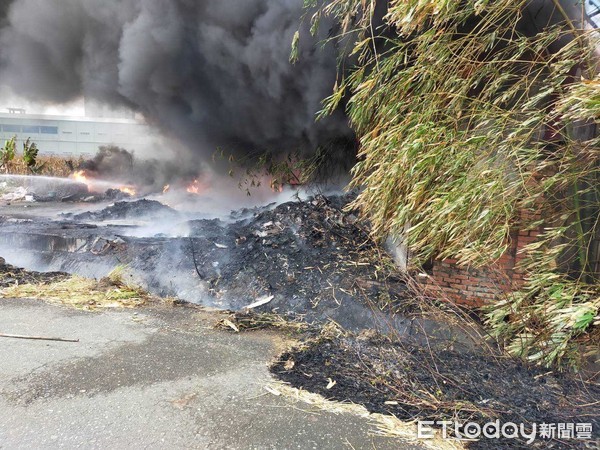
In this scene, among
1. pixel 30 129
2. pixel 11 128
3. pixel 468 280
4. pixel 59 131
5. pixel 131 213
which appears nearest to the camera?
pixel 468 280

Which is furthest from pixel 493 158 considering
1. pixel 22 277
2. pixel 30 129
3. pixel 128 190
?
pixel 30 129

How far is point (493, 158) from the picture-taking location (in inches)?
132

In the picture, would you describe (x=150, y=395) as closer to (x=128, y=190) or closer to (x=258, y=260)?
(x=258, y=260)

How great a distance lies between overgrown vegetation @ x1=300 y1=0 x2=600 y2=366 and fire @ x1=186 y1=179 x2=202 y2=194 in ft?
34.8

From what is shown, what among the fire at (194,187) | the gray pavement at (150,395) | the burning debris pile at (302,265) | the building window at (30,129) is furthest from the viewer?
the building window at (30,129)

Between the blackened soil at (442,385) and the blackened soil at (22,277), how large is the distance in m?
4.28

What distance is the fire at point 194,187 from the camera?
13.9m

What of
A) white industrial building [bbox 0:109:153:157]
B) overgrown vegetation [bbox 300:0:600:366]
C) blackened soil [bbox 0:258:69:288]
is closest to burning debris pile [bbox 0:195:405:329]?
blackened soil [bbox 0:258:69:288]

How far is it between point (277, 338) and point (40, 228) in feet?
23.2

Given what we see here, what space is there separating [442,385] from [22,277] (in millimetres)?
6004

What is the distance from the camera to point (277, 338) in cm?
403

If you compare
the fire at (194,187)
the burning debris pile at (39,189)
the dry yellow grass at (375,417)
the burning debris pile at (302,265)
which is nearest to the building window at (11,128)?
the burning debris pile at (39,189)

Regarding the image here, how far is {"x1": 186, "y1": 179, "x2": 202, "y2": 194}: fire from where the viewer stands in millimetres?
13877

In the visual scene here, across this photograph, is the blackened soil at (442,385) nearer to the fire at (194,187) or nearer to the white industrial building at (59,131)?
the fire at (194,187)
